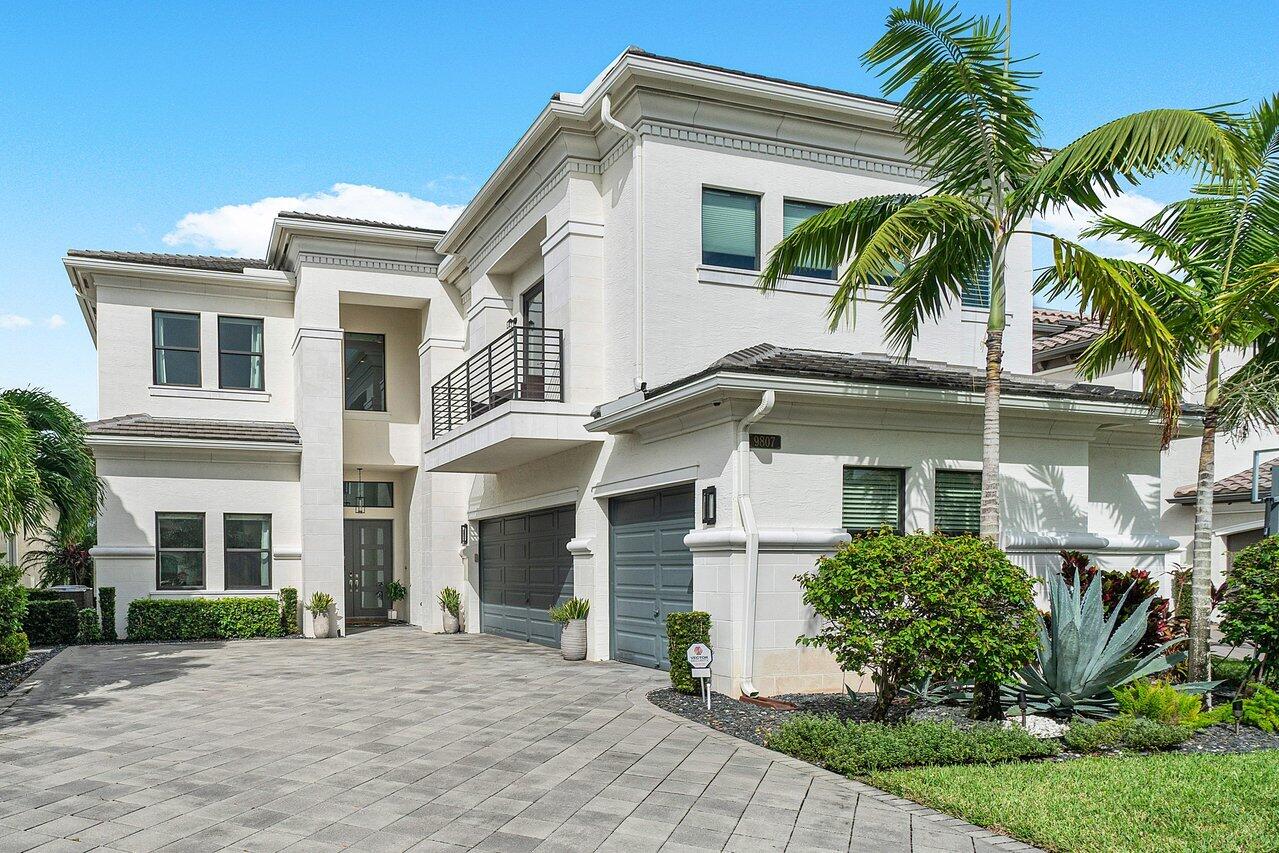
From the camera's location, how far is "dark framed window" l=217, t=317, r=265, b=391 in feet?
71.7

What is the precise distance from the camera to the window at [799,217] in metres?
14.7

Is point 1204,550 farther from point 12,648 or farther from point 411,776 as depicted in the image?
point 12,648

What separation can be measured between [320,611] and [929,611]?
14.4 m

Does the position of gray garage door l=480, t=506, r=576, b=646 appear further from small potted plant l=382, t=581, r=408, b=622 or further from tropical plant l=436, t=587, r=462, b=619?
small potted plant l=382, t=581, r=408, b=622

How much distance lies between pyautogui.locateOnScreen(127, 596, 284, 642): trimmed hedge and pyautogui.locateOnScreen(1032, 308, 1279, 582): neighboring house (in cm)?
1616

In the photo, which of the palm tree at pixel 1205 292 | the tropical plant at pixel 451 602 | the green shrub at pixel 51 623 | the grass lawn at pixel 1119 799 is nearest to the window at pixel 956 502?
the palm tree at pixel 1205 292

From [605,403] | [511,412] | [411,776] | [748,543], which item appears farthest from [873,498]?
[411,776]

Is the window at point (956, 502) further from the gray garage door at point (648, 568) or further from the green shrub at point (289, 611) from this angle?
the green shrub at point (289, 611)

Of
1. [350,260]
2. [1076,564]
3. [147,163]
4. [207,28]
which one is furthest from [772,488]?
[350,260]

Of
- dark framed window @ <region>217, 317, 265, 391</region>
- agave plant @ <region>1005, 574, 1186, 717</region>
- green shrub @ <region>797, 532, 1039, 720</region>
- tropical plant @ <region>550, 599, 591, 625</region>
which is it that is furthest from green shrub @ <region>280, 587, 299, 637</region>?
agave plant @ <region>1005, 574, 1186, 717</region>

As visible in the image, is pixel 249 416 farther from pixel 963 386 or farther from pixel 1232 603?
pixel 1232 603

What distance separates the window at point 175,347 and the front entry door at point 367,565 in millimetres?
4875

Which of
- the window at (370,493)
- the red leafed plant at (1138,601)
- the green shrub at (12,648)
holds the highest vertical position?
the window at (370,493)

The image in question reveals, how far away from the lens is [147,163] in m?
13.5
